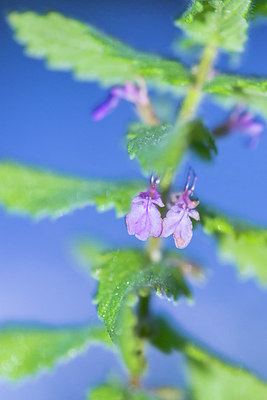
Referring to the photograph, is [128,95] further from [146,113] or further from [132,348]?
[132,348]

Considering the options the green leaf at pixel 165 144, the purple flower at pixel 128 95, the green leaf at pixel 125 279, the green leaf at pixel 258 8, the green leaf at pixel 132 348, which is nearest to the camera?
the green leaf at pixel 165 144

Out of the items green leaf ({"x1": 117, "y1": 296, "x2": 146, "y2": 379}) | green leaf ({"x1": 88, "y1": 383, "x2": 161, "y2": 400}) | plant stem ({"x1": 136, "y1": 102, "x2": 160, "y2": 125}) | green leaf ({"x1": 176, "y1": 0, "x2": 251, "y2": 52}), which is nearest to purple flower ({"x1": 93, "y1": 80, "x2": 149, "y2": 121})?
plant stem ({"x1": 136, "y1": 102, "x2": 160, "y2": 125})

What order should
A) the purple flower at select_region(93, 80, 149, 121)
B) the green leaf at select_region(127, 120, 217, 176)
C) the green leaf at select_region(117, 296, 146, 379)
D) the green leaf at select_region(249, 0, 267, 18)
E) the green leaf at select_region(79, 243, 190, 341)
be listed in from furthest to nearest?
the purple flower at select_region(93, 80, 149, 121)
the green leaf at select_region(117, 296, 146, 379)
the green leaf at select_region(249, 0, 267, 18)
the green leaf at select_region(79, 243, 190, 341)
the green leaf at select_region(127, 120, 217, 176)

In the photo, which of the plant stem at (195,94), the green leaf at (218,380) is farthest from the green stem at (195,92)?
the green leaf at (218,380)

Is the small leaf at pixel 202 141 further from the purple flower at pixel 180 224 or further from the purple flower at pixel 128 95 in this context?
the purple flower at pixel 128 95

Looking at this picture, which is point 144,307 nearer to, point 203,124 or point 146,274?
point 146,274

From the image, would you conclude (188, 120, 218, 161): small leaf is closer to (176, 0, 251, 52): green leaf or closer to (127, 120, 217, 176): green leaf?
(127, 120, 217, 176): green leaf
